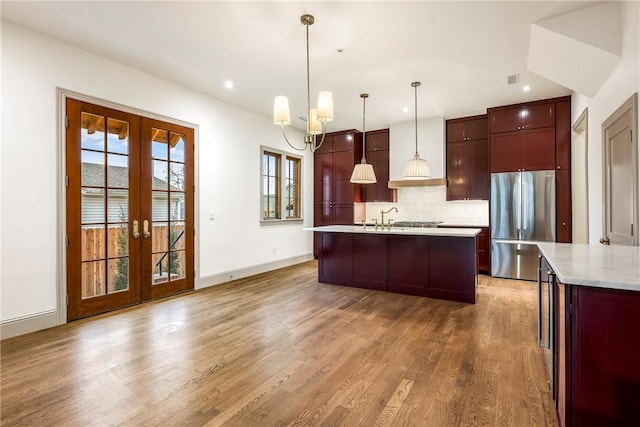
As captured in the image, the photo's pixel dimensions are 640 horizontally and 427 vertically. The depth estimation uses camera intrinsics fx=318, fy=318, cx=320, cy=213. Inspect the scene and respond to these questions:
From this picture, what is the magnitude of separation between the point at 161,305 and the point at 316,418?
9.82ft

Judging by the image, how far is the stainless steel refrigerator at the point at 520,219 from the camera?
5.14 m

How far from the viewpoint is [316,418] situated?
185 cm

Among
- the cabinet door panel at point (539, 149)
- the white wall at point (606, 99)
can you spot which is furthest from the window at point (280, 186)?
the white wall at point (606, 99)

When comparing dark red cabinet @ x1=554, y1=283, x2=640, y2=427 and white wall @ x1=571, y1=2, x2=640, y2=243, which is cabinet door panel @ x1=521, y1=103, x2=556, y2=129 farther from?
dark red cabinet @ x1=554, y1=283, x2=640, y2=427

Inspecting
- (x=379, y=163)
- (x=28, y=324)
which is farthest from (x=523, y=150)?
(x=28, y=324)

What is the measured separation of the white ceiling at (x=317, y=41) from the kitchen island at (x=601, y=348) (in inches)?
99.7

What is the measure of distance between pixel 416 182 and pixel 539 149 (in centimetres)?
220

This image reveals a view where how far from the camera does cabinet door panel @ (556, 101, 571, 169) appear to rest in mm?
5039

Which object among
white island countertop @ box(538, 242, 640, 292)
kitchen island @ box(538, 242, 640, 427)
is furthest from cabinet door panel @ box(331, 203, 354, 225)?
kitchen island @ box(538, 242, 640, 427)

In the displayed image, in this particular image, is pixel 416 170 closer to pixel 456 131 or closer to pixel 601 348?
pixel 456 131

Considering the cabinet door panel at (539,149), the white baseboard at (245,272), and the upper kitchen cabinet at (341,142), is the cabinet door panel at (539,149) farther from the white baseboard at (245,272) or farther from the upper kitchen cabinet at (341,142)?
the white baseboard at (245,272)

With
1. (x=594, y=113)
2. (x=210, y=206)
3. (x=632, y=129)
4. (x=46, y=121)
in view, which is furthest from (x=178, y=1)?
(x=594, y=113)

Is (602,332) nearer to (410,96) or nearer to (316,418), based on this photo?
(316,418)

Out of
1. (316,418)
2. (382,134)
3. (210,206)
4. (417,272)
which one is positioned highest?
(382,134)
